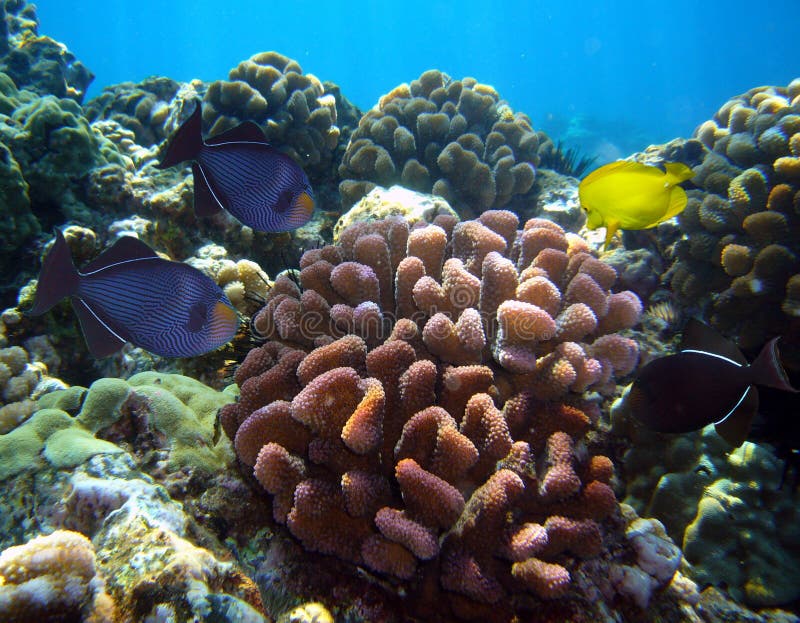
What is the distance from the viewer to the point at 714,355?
2.01 metres

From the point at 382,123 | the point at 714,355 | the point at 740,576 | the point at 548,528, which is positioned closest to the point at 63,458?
the point at 548,528

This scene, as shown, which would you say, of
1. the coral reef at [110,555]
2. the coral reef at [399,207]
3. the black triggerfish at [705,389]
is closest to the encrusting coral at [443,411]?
the black triggerfish at [705,389]

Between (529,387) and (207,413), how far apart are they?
182 cm

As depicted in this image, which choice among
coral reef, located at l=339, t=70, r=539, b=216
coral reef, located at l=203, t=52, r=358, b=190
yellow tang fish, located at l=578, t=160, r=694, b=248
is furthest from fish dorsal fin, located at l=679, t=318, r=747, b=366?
coral reef, located at l=203, t=52, r=358, b=190

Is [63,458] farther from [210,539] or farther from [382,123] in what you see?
[382,123]

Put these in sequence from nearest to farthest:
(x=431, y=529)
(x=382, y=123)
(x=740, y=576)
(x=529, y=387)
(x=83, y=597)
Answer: (x=83, y=597), (x=431, y=529), (x=529, y=387), (x=740, y=576), (x=382, y=123)

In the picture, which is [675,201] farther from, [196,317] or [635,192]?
[196,317]

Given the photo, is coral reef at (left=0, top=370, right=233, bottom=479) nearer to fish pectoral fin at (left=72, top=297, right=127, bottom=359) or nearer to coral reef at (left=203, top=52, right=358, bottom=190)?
fish pectoral fin at (left=72, top=297, right=127, bottom=359)

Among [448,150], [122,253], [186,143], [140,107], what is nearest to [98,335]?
[122,253]

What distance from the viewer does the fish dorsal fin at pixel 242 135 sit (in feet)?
6.70

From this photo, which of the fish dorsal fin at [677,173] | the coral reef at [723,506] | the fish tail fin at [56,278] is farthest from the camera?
the fish dorsal fin at [677,173]

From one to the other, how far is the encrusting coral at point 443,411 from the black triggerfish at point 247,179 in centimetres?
46

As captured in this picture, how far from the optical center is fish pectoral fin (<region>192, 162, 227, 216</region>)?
2.04 m

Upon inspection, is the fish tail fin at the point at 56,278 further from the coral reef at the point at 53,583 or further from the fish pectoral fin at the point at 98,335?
the coral reef at the point at 53,583
